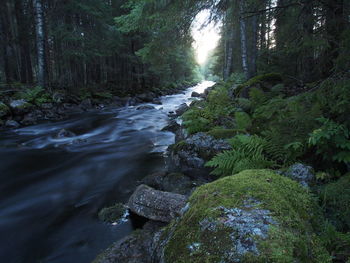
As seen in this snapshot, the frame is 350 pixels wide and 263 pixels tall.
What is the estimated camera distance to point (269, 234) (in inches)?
61.6

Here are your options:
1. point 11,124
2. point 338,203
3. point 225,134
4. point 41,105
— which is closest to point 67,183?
point 225,134

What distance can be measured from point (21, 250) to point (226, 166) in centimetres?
346

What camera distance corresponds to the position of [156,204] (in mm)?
3465

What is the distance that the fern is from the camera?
144 inches

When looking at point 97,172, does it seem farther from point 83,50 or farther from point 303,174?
point 83,50

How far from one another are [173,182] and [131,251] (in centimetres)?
195

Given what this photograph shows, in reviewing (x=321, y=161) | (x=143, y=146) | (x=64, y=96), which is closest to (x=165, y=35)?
(x=143, y=146)

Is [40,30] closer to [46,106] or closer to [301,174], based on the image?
[46,106]

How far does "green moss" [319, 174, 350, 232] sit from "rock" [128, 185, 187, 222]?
1716 mm

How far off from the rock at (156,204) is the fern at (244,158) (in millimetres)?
945

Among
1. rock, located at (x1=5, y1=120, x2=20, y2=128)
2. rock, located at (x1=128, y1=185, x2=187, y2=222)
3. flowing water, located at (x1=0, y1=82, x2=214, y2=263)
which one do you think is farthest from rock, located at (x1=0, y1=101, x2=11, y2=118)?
rock, located at (x1=128, y1=185, x2=187, y2=222)

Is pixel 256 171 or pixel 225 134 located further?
pixel 225 134

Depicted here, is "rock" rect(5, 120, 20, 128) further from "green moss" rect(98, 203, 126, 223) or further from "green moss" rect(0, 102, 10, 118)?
"green moss" rect(98, 203, 126, 223)

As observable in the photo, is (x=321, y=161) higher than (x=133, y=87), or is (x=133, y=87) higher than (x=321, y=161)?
(x=133, y=87)
